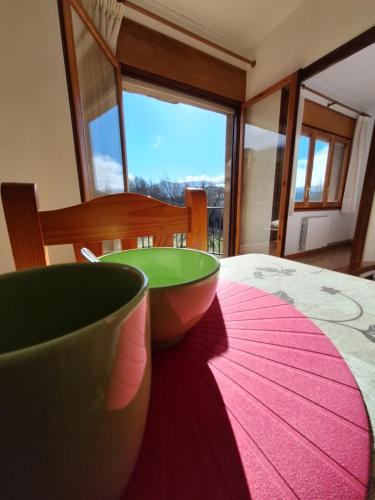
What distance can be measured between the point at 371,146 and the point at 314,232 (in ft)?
5.50

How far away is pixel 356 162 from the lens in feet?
10.8

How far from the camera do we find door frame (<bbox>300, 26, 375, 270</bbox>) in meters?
1.38

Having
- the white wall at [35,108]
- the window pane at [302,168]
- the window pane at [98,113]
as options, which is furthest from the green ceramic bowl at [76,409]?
the window pane at [302,168]

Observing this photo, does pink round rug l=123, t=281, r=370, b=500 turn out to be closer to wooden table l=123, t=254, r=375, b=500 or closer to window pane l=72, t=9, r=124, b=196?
wooden table l=123, t=254, r=375, b=500

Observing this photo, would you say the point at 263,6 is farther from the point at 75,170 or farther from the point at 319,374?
the point at 319,374

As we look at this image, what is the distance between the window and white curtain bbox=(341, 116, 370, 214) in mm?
Result: 92

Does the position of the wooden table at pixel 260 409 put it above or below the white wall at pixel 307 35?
below

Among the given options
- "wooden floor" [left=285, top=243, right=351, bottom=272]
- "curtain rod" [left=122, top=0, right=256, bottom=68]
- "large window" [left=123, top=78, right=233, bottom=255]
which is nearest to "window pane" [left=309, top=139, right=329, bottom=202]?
"wooden floor" [left=285, top=243, right=351, bottom=272]

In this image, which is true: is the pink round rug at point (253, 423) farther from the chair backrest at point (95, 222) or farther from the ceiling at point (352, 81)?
the ceiling at point (352, 81)

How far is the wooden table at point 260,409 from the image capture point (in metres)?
0.16

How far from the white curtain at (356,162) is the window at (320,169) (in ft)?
0.30

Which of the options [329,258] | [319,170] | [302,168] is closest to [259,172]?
[302,168]

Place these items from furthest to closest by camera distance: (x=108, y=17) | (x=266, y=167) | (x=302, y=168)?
1. (x=302, y=168)
2. (x=266, y=167)
3. (x=108, y=17)

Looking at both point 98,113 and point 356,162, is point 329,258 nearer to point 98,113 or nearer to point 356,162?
point 356,162
